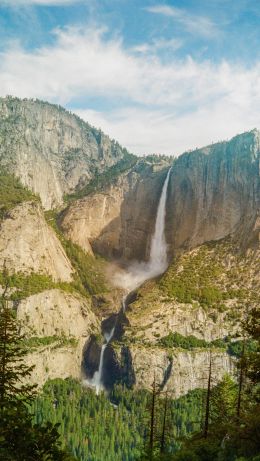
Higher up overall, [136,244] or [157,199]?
[157,199]

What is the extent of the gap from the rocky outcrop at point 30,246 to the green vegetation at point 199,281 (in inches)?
1321

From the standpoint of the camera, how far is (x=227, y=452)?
98.3ft

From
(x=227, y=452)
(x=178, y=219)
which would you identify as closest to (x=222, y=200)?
(x=178, y=219)

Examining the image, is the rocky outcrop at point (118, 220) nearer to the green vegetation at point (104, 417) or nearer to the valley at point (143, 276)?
the valley at point (143, 276)

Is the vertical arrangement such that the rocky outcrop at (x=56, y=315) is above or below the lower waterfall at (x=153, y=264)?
below

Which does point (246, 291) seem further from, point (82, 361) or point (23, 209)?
point (23, 209)

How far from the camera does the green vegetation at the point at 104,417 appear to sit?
9400cm

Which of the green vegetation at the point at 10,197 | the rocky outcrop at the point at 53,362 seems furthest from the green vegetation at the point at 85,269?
the rocky outcrop at the point at 53,362

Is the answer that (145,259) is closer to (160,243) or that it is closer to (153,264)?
(153,264)

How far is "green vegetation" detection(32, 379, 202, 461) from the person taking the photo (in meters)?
94.0

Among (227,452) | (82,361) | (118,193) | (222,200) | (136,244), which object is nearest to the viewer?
(227,452)

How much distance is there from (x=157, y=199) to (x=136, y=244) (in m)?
19.4

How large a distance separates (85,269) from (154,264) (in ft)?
79.7

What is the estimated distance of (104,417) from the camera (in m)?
107
